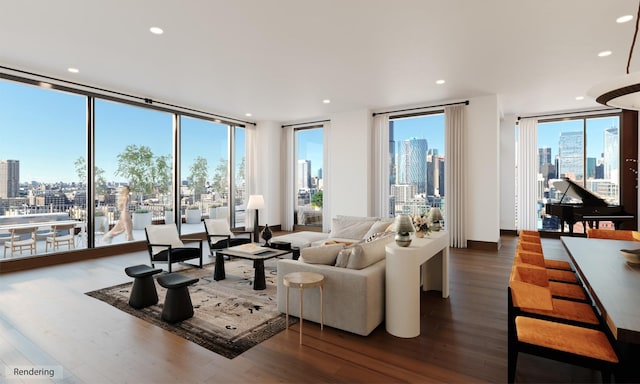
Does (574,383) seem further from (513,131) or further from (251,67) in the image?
(513,131)

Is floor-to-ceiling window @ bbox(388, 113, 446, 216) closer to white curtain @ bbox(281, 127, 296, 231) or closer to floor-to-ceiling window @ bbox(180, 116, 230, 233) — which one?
white curtain @ bbox(281, 127, 296, 231)

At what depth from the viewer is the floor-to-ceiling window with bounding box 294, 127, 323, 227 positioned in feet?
32.7

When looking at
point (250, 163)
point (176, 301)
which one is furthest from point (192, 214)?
point (176, 301)

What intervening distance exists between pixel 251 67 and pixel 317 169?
4820mm

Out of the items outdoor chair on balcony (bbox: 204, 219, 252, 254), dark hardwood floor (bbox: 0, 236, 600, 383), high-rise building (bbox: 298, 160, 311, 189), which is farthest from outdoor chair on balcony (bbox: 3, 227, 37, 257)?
high-rise building (bbox: 298, 160, 311, 189)

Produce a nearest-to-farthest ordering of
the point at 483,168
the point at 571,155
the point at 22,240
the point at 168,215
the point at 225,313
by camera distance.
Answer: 1. the point at 225,313
2. the point at 22,240
3. the point at 483,168
4. the point at 168,215
5. the point at 571,155

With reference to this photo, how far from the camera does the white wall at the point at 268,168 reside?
1002 centimetres

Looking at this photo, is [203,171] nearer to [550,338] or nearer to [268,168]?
[268,168]

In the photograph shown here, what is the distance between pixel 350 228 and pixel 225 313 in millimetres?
3080

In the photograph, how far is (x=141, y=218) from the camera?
7543 millimetres

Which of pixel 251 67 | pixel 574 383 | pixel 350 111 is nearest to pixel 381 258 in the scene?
pixel 574 383

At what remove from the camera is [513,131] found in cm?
898

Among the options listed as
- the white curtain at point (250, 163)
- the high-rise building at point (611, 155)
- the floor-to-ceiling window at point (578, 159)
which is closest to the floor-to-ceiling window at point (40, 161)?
the white curtain at point (250, 163)

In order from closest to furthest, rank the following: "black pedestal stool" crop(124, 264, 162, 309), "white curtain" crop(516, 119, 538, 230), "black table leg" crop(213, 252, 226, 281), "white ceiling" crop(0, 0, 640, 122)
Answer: "white ceiling" crop(0, 0, 640, 122) → "black pedestal stool" crop(124, 264, 162, 309) → "black table leg" crop(213, 252, 226, 281) → "white curtain" crop(516, 119, 538, 230)
